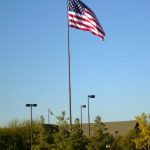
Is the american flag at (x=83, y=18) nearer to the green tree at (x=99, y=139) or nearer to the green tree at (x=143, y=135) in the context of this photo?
the green tree at (x=99, y=139)

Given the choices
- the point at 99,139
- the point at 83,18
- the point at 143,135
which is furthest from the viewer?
the point at 143,135

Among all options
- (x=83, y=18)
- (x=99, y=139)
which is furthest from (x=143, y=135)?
(x=83, y=18)

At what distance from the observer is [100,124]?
4462 cm

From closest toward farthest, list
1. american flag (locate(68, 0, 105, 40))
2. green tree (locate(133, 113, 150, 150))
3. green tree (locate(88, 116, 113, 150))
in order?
american flag (locate(68, 0, 105, 40))
green tree (locate(88, 116, 113, 150))
green tree (locate(133, 113, 150, 150))

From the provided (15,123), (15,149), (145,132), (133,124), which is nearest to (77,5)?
(15,149)

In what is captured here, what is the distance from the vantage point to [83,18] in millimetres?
31844

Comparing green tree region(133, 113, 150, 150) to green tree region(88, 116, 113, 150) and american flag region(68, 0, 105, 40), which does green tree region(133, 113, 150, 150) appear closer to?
green tree region(88, 116, 113, 150)

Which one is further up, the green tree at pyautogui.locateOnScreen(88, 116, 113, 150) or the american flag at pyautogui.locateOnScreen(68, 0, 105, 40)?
the american flag at pyautogui.locateOnScreen(68, 0, 105, 40)

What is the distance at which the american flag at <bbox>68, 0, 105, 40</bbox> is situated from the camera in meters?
31.2

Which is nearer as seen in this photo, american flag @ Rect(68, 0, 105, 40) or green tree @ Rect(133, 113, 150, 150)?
american flag @ Rect(68, 0, 105, 40)

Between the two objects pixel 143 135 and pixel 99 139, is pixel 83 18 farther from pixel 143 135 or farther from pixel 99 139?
pixel 143 135

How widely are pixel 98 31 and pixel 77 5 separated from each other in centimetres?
282

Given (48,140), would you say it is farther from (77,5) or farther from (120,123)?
(120,123)

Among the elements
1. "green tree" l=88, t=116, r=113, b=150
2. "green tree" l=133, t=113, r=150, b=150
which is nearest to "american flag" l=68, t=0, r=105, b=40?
"green tree" l=88, t=116, r=113, b=150
